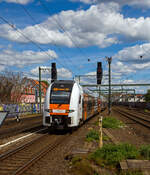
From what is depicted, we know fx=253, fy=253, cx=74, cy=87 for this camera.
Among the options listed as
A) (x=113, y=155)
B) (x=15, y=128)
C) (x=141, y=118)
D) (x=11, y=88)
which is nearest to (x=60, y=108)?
(x=15, y=128)

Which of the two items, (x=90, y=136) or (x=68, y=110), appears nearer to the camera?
(x=90, y=136)

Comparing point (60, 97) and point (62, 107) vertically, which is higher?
point (60, 97)

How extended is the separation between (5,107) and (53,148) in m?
23.7

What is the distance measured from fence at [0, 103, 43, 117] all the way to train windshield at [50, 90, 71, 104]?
1827cm

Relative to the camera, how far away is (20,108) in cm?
3694

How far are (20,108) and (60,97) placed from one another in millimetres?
23351

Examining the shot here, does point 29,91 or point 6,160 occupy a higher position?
point 29,91

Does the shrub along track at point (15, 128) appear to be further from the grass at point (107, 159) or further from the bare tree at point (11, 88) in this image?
the bare tree at point (11, 88)

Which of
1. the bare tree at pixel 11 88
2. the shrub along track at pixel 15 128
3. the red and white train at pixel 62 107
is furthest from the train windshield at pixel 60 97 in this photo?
the bare tree at pixel 11 88

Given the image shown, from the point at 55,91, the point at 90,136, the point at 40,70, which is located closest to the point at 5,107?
the point at 40,70

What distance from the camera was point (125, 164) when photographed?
21.3 ft

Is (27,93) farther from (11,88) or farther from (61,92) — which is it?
(61,92)

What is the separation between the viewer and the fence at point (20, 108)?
32.5 meters

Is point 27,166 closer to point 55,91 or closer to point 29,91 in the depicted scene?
point 55,91
